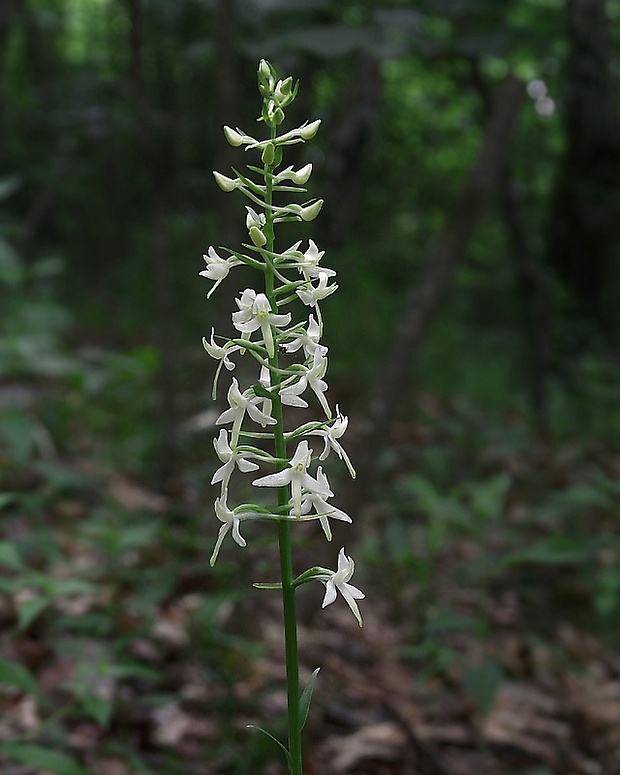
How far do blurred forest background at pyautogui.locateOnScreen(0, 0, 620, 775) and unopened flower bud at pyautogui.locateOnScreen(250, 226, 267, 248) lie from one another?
1308mm

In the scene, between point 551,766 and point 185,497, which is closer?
point 551,766

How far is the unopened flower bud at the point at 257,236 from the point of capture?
4.88 ft

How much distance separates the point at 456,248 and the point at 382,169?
17.5ft

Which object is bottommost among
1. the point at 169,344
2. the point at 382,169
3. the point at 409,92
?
the point at 169,344

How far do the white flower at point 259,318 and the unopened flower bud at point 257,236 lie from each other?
0.08 metres

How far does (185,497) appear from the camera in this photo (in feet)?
15.4

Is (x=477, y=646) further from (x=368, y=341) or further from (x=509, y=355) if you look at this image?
(x=509, y=355)

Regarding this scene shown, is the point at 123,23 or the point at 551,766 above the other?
the point at 123,23

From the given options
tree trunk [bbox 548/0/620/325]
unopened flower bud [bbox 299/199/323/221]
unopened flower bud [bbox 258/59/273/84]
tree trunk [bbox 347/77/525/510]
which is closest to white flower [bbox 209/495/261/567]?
unopened flower bud [bbox 299/199/323/221]

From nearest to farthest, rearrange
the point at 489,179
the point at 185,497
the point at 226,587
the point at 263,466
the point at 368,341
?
the point at 226,587
the point at 263,466
the point at 489,179
the point at 185,497
the point at 368,341

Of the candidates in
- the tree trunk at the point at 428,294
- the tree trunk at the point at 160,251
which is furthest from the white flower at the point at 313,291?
the tree trunk at the point at 160,251

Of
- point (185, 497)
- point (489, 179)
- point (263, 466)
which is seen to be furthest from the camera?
point (185, 497)

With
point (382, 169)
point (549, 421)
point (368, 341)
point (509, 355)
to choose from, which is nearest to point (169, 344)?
point (368, 341)

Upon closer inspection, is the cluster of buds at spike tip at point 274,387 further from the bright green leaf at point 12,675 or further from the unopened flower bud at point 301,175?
the bright green leaf at point 12,675
